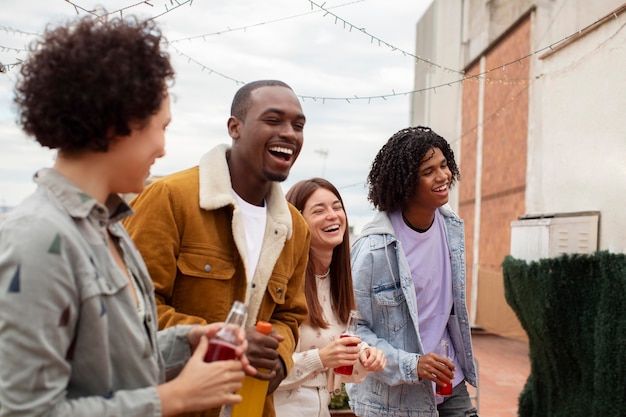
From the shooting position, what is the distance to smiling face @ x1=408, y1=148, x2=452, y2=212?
12.0ft

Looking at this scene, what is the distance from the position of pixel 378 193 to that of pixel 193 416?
1905 millimetres

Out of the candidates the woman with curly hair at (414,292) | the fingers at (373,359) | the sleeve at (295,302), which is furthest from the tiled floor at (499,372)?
the sleeve at (295,302)

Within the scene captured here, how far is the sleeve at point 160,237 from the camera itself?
2.31 meters

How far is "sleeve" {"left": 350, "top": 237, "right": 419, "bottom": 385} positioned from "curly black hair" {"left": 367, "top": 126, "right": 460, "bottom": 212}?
31cm

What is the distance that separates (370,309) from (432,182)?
2.42ft

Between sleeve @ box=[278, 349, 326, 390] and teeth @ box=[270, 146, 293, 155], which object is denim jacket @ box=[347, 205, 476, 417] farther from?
teeth @ box=[270, 146, 293, 155]

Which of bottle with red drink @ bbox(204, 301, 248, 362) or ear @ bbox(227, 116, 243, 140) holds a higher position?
ear @ bbox(227, 116, 243, 140)

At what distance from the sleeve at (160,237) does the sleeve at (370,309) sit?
1.35 metres

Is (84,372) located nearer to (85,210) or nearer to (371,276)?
(85,210)

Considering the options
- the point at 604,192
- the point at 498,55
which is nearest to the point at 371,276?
the point at 604,192

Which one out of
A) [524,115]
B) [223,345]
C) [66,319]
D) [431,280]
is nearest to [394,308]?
[431,280]

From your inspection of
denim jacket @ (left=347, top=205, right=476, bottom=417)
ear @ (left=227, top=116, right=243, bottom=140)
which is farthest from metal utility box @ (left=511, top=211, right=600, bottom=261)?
ear @ (left=227, top=116, right=243, bottom=140)

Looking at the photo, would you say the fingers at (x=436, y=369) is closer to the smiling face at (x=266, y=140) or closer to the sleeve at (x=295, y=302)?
the sleeve at (x=295, y=302)

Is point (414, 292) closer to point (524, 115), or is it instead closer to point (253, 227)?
point (253, 227)
